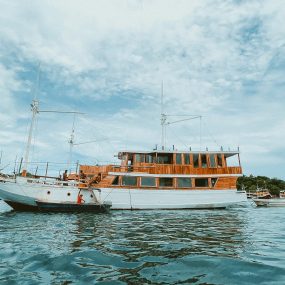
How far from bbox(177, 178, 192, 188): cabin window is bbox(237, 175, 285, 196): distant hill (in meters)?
54.9

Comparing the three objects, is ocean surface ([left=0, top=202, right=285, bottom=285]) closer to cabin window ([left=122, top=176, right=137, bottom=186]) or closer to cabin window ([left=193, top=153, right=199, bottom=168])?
cabin window ([left=122, top=176, right=137, bottom=186])

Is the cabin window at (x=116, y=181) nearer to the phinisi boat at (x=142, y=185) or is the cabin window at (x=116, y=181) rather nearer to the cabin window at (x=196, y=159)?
the phinisi boat at (x=142, y=185)

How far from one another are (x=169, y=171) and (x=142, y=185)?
2853 mm

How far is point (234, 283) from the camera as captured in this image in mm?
6266

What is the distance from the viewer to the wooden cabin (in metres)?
26.6

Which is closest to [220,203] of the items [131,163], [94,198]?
[131,163]

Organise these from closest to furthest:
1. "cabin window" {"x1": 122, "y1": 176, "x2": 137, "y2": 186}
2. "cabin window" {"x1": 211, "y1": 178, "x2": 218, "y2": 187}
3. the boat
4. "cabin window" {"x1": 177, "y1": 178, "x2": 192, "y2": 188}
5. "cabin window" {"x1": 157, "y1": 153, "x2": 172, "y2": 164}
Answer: the boat < "cabin window" {"x1": 122, "y1": 176, "x2": 137, "y2": 186} < "cabin window" {"x1": 177, "y1": 178, "x2": 192, "y2": 188} < "cabin window" {"x1": 211, "y1": 178, "x2": 218, "y2": 187} < "cabin window" {"x1": 157, "y1": 153, "x2": 172, "y2": 164}

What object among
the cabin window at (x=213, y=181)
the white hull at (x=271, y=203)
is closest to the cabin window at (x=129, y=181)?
the cabin window at (x=213, y=181)

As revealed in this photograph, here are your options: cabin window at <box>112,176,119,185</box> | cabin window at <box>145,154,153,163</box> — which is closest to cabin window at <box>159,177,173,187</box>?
cabin window at <box>145,154,153,163</box>

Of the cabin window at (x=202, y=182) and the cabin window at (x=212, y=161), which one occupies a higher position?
the cabin window at (x=212, y=161)

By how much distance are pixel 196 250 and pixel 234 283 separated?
3139 mm

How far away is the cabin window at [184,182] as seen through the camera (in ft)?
90.6

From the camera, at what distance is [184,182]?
27.7 meters

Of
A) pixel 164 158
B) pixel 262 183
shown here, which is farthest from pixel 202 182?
pixel 262 183
